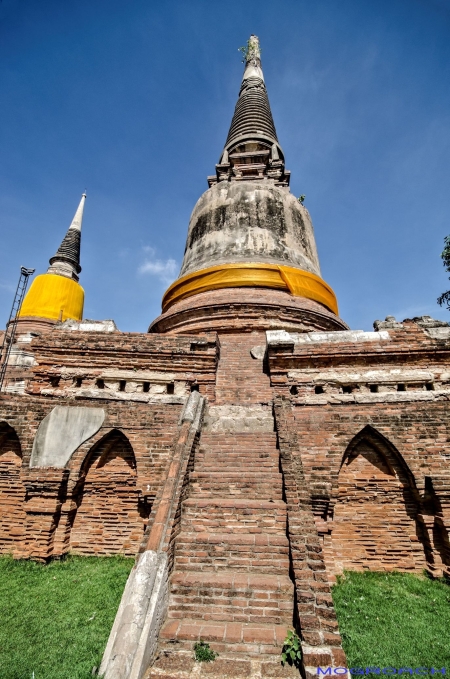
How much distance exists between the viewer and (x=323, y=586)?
3729mm

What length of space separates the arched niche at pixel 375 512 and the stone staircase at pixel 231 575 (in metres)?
1.62

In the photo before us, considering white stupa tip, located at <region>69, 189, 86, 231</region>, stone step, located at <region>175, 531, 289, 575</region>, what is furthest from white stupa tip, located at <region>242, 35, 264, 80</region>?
stone step, located at <region>175, 531, 289, 575</region>

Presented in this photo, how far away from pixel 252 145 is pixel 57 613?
1842 centimetres

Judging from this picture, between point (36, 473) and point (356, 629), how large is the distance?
5.16m

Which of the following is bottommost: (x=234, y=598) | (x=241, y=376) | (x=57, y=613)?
(x=57, y=613)

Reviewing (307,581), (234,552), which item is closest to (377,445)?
(307,581)

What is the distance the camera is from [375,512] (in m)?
5.96

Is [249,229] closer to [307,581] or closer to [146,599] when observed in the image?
[307,581]

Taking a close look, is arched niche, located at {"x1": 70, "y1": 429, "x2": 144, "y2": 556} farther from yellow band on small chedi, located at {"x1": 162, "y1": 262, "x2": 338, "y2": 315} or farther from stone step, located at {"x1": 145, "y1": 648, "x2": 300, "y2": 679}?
yellow band on small chedi, located at {"x1": 162, "y1": 262, "x2": 338, "y2": 315}

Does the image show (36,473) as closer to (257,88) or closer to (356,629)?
(356,629)

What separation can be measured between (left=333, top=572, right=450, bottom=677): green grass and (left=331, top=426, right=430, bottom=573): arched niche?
0.25 metres

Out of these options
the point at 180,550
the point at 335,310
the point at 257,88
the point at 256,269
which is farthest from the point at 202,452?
the point at 257,88

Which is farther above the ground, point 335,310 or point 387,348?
point 335,310

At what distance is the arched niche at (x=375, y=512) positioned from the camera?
5680 mm
